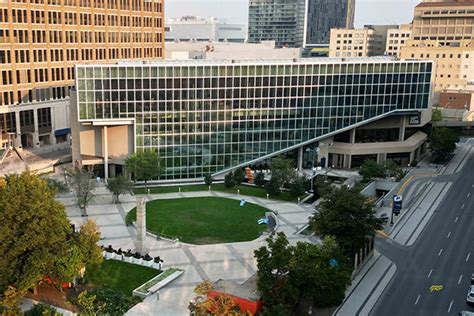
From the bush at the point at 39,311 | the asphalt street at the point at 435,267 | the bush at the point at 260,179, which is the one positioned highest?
the bush at the point at 260,179

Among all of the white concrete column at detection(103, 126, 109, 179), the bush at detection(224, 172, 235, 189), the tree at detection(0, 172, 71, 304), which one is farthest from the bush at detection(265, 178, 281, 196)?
the tree at detection(0, 172, 71, 304)

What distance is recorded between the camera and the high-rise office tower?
8700 centimetres

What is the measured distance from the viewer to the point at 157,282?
153ft

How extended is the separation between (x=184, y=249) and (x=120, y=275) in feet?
26.9

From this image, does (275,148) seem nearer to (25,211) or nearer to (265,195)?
(265,195)

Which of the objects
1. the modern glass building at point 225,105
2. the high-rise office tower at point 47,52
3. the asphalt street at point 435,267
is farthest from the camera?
the high-rise office tower at point 47,52

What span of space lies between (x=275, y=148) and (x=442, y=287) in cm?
4073

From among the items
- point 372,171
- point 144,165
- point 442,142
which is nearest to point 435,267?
point 372,171

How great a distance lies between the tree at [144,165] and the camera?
72625 mm

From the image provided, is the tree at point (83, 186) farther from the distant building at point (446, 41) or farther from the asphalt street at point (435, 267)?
the distant building at point (446, 41)

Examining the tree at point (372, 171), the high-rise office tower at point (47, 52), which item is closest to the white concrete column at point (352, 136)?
the tree at point (372, 171)

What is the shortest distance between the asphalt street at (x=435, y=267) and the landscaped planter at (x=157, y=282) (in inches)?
689

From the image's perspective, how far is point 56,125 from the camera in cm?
9725

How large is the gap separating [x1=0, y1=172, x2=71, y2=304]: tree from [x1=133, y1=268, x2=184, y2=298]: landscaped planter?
7.39m
